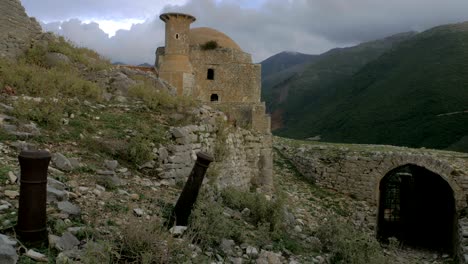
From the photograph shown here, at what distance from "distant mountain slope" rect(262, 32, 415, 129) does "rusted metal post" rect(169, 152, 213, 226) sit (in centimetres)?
5459

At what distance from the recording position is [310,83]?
74062mm

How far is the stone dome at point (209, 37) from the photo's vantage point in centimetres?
2188

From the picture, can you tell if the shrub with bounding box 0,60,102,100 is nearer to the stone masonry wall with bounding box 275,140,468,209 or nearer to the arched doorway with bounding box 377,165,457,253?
the stone masonry wall with bounding box 275,140,468,209

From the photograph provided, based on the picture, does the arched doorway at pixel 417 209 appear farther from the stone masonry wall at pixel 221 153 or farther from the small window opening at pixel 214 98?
the small window opening at pixel 214 98

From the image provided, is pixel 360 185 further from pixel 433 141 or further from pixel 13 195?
pixel 433 141

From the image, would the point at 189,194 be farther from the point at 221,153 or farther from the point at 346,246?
the point at 221,153

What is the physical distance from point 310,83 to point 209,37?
5411cm

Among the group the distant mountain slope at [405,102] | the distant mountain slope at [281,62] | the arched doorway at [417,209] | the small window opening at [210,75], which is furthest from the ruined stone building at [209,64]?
the distant mountain slope at [281,62]

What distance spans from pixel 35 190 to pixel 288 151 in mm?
14461

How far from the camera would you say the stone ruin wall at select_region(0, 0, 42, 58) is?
29.4ft

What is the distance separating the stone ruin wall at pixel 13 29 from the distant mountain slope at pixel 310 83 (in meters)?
50.5

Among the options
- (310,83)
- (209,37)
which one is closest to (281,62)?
(310,83)

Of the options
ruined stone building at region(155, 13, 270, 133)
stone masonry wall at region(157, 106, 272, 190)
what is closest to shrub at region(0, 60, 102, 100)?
stone masonry wall at region(157, 106, 272, 190)

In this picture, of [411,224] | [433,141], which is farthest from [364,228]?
[433,141]
